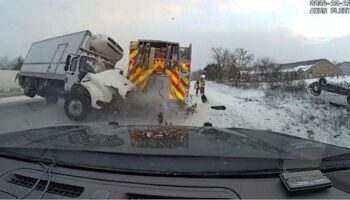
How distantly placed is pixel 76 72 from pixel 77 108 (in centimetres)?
138

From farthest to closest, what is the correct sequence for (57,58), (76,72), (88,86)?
(57,58), (76,72), (88,86)

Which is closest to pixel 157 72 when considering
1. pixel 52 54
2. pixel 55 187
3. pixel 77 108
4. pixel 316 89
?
pixel 77 108

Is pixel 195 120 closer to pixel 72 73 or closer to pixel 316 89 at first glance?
pixel 72 73

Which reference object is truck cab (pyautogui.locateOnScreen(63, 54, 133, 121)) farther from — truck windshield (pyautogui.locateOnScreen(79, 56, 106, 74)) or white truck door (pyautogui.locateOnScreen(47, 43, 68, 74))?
white truck door (pyautogui.locateOnScreen(47, 43, 68, 74))

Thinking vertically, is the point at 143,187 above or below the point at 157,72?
below

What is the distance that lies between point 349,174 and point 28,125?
9.39 metres

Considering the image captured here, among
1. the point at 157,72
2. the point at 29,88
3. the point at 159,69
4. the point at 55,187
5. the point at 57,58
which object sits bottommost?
the point at 29,88

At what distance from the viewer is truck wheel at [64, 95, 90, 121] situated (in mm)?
10648

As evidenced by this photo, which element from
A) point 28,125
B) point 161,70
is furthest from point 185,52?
point 28,125

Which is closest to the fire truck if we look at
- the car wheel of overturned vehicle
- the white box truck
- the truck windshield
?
the white box truck

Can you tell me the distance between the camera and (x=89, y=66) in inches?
456

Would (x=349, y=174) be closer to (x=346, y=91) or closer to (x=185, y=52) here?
(x=185, y=52)

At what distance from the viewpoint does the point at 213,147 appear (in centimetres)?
244

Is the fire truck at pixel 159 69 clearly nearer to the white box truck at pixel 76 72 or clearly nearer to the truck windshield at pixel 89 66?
the white box truck at pixel 76 72
